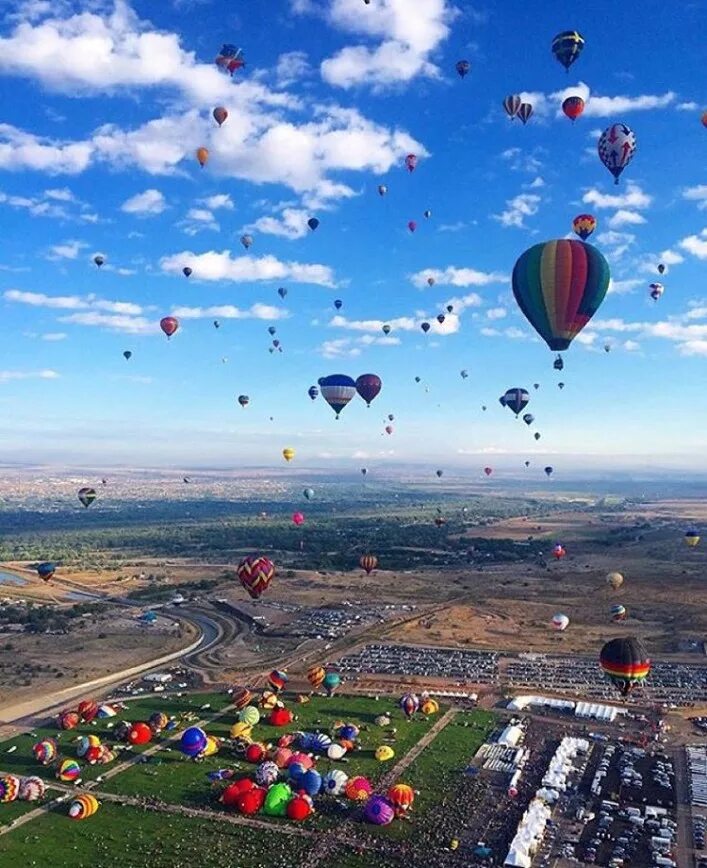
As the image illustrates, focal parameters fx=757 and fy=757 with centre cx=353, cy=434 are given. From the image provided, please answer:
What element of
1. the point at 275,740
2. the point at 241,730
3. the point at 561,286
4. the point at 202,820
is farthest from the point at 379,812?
the point at 561,286

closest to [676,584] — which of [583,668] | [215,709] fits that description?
[583,668]

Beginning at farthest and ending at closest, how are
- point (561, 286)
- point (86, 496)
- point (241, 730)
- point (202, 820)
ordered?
point (86, 496), point (561, 286), point (241, 730), point (202, 820)

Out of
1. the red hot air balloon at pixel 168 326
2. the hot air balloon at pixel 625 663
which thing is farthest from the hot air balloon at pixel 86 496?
the hot air balloon at pixel 625 663

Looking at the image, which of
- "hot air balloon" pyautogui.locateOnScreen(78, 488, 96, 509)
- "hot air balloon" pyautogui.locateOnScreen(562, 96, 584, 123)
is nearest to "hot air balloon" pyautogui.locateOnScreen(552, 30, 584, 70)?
"hot air balloon" pyautogui.locateOnScreen(562, 96, 584, 123)

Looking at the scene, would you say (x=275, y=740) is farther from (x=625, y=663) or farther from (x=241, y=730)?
(x=625, y=663)

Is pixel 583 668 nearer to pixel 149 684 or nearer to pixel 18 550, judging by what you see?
pixel 149 684

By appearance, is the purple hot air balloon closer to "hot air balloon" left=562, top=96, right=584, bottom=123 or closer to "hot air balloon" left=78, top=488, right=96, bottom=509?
"hot air balloon" left=562, top=96, right=584, bottom=123

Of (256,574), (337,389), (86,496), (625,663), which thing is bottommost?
(625,663)
